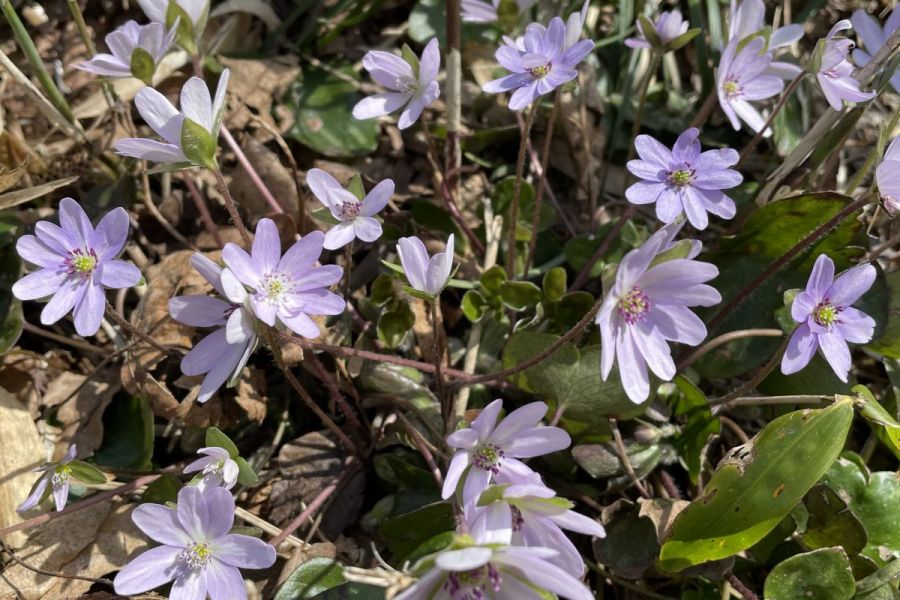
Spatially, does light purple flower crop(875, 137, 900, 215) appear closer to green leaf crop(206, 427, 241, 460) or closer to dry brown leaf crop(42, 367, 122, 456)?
green leaf crop(206, 427, 241, 460)

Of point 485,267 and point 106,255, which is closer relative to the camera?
point 106,255

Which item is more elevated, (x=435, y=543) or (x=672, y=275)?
(x=672, y=275)

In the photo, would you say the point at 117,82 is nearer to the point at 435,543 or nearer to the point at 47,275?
the point at 47,275

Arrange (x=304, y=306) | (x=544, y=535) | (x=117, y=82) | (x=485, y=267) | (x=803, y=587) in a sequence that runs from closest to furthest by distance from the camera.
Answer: (x=544, y=535), (x=304, y=306), (x=803, y=587), (x=485, y=267), (x=117, y=82)

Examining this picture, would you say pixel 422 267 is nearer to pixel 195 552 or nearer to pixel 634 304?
pixel 634 304

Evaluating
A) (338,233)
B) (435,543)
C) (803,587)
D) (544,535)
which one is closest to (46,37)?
(338,233)

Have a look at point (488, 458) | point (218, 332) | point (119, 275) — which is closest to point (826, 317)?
point (488, 458)

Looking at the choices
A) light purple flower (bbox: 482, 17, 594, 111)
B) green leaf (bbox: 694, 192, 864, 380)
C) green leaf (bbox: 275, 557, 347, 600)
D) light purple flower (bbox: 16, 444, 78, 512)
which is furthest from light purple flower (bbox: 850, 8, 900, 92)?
light purple flower (bbox: 16, 444, 78, 512)
